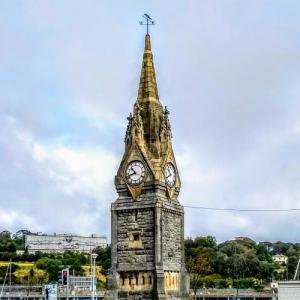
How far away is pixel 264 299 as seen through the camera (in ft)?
424

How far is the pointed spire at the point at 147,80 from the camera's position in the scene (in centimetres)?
4388

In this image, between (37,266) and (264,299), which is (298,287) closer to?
(264,299)

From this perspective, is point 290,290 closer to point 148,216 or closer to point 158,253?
point 158,253

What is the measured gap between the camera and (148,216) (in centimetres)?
4100

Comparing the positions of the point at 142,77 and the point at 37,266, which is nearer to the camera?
the point at 142,77

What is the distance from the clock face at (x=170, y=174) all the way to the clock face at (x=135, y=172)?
1.54 metres

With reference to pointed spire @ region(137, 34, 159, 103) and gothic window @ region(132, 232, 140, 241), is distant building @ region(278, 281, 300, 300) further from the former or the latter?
pointed spire @ region(137, 34, 159, 103)

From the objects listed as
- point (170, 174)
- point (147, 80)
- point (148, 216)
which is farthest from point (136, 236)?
point (147, 80)

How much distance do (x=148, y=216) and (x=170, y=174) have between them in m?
3.25

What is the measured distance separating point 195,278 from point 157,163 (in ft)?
203

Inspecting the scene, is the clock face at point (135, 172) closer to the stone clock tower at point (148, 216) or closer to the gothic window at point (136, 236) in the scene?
the stone clock tower at point (148, 216)

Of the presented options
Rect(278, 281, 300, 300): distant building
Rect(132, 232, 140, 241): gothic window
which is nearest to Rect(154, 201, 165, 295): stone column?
Rect(132, 232, 140, 241): gothic window

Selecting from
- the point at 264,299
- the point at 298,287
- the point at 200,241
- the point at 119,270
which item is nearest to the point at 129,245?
the point at 119,270

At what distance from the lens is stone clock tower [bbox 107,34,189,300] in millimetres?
40375
